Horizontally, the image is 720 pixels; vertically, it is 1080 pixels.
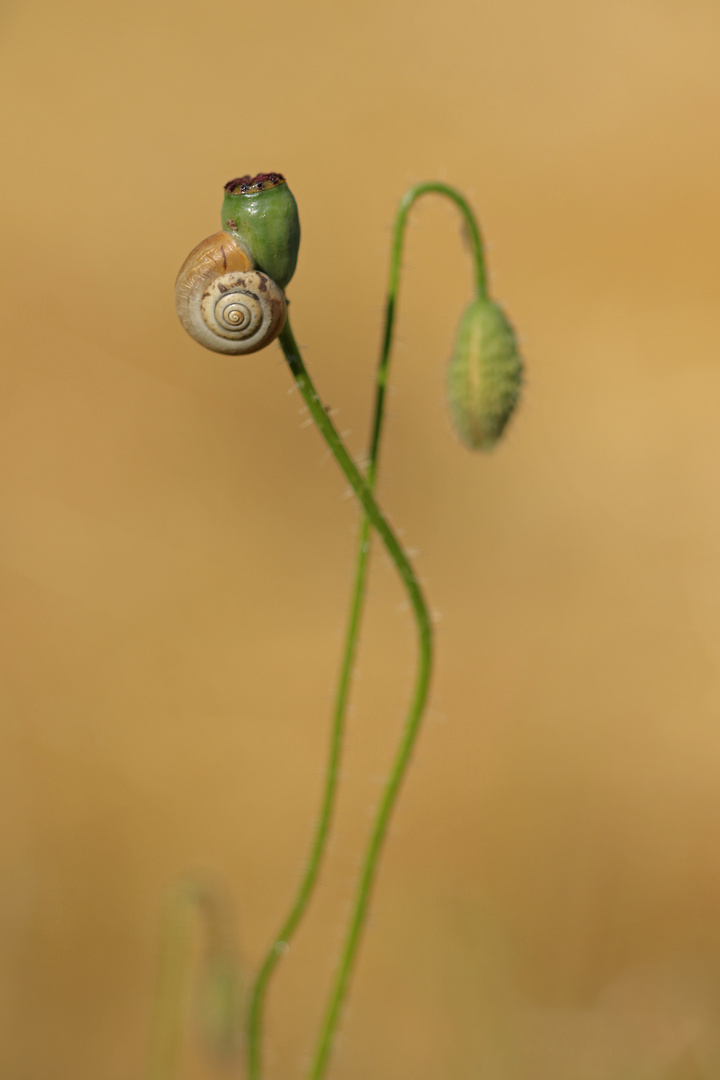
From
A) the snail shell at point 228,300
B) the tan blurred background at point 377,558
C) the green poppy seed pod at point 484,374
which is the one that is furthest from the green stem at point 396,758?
the tan blurred background at point 377,558

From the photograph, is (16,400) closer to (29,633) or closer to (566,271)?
(29,633)

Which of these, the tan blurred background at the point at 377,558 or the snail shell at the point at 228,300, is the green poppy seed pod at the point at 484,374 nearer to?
the snail shell at the point at 228,300

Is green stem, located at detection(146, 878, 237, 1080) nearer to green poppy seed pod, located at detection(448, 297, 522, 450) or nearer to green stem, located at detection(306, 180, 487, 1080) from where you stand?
green stem, located at detection(306, 180, 487, 1080)

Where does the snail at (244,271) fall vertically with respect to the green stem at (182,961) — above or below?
above

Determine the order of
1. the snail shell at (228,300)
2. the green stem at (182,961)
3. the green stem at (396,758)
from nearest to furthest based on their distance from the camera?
1. the snail shell at (228,300)
2. the green stem at (396,758)
3. the green stem at (182,961)

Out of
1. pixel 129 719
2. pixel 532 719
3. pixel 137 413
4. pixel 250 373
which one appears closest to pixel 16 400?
pixel 137 413

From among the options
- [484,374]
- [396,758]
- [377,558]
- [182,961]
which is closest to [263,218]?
[484,374]
